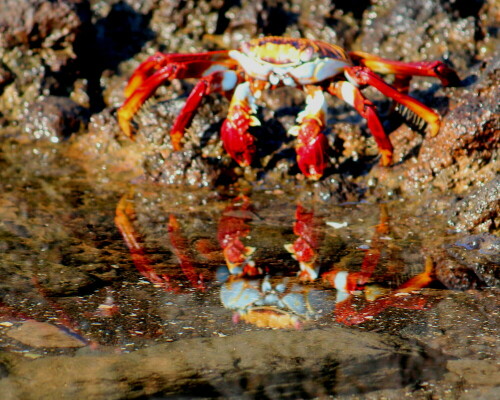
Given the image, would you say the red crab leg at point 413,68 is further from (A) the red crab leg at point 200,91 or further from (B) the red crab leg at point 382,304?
(B) the red crab leg at point 382,304

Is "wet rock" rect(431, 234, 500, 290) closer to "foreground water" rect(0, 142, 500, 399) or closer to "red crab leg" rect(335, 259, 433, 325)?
"foreground water" rect(0, 142, 500, 399)

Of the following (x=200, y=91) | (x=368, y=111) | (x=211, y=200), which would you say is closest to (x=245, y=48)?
(x=200, y=91)

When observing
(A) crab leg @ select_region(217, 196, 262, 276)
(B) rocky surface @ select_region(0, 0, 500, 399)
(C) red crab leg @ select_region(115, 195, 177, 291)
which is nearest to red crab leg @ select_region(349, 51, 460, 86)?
(B) rocky surface @ select_region(0, 0, 500, 399)

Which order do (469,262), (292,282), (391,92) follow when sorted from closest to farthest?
(292,282) < (469,262) < (391,92)

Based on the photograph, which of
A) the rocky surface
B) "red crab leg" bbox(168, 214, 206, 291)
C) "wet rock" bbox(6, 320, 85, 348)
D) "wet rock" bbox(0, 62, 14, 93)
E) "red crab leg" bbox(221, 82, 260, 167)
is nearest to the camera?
the rocky surface

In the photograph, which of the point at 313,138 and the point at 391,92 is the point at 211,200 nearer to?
the point at 313,138

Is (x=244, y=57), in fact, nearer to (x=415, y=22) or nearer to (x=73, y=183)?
(x=73, y=183)

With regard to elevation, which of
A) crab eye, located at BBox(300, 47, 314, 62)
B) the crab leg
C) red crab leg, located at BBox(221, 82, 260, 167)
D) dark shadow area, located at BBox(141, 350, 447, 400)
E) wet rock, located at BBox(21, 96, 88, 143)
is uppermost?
crab eye, located at BBox(300, 47, 314, 62)
